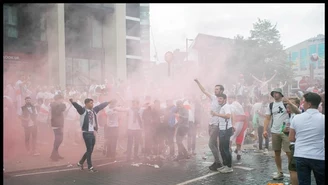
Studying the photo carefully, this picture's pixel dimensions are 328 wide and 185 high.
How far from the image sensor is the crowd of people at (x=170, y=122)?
3.37 meters

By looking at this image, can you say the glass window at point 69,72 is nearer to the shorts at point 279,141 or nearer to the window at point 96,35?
the window at point 96,35

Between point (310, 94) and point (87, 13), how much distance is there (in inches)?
232

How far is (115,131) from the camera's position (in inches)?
262

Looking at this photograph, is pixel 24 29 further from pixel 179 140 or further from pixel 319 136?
pixel 319 136

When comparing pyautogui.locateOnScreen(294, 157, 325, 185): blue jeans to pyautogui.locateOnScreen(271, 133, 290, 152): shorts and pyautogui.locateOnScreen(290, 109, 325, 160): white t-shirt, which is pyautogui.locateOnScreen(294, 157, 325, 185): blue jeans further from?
Answer: pyautogui.locateOnScreen(271, 133, 290, 152): shorts

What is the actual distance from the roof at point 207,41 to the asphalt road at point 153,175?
11.8 feet

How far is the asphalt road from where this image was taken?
4723 millimetres

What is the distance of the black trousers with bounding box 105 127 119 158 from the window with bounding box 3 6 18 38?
2.65 m

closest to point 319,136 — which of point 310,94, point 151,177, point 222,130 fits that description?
point 310,94

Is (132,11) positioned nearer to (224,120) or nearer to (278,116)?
(224,120)

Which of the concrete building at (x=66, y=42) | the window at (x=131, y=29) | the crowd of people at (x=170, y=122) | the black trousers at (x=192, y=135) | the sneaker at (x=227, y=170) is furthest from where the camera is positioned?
the window at (x=131, y=29)

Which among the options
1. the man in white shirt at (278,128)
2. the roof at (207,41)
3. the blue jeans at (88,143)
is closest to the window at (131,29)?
the roof at (207,41)

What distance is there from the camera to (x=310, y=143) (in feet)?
10.8

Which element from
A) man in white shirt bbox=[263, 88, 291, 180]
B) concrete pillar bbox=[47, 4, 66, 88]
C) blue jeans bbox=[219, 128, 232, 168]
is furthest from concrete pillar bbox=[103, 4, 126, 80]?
man in white shirt bbox=[263, 88, 291, 180]
